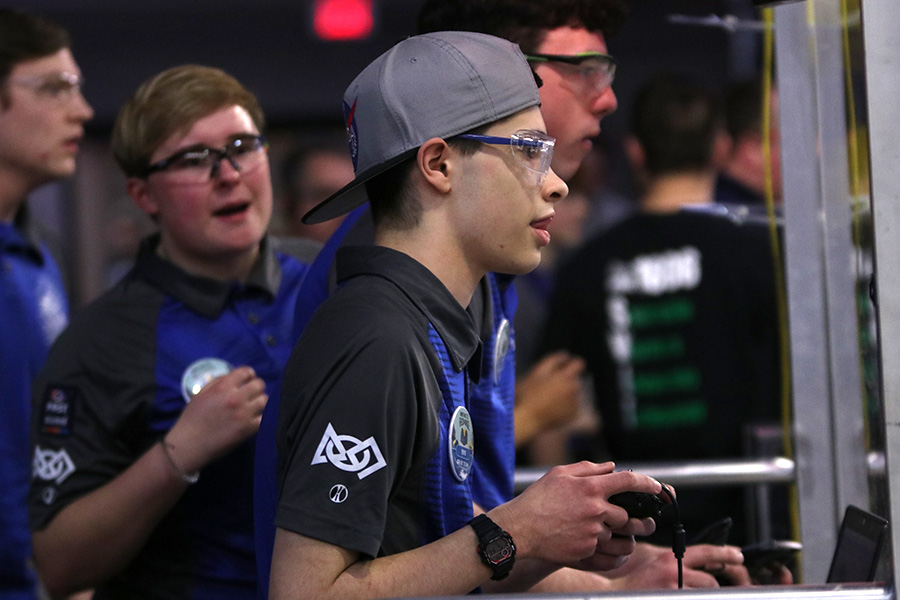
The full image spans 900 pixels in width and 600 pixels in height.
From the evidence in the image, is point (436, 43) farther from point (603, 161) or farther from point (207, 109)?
point (603, 161)

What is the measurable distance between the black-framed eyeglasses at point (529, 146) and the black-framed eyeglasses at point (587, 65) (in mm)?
502

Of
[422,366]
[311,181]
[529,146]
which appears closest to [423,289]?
[422,366]

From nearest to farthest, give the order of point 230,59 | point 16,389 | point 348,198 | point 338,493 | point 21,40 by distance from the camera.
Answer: point 338,493 → point 348,198 → point 16,389 → point 21,40 → point 230,59

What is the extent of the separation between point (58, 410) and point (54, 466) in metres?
0.10

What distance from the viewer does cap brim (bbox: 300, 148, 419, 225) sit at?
4.99 ft

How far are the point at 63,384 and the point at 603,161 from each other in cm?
659

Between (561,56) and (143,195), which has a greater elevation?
(561,56)

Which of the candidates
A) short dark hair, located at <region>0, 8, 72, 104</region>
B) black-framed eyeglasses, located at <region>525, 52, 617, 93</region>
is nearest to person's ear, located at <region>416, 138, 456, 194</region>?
black-framed eyeglasses, located at <region>525, 52, 617, 93</region>

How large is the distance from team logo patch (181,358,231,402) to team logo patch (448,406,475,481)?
78 centimetres

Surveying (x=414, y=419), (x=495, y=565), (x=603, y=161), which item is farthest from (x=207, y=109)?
(x=603, y=161)

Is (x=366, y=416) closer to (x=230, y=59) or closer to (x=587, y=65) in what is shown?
(x=587, y=65)

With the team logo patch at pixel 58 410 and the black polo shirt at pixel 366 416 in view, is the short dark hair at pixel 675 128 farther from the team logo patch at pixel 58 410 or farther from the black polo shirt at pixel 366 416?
the black polo shirt at pixel 366 416

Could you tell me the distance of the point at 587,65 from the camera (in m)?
2.03

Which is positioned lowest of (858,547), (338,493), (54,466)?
(858,547)
